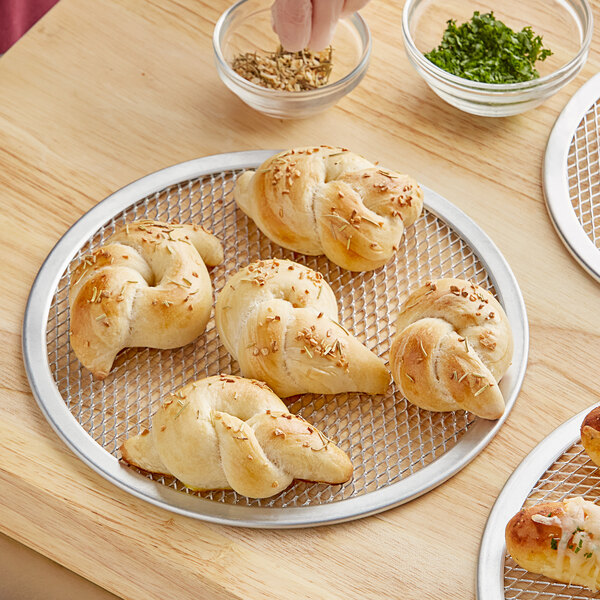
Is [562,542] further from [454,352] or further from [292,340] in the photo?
[292,340]

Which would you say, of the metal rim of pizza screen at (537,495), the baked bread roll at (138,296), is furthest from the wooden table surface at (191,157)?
the baked bread roll at (138,296)

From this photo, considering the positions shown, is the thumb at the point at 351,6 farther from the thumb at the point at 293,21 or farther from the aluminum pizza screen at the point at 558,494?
the aluminum pizza screen at the point at 558,494

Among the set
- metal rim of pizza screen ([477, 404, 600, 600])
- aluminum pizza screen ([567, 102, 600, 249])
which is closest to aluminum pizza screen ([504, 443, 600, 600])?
metal rim of pizza screen ([477, 404, 600, 600])

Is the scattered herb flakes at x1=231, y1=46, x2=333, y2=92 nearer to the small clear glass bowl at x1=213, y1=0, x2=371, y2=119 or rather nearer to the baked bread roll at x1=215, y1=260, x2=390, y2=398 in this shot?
the small clear glass bowl at x1=213, y1=0, x2=371, y2=119

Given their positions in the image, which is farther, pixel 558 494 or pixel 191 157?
pixel 191 157

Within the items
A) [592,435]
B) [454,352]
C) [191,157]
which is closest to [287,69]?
[191,157]

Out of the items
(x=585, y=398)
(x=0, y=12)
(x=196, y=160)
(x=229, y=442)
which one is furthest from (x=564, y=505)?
(x=0, y=12)
